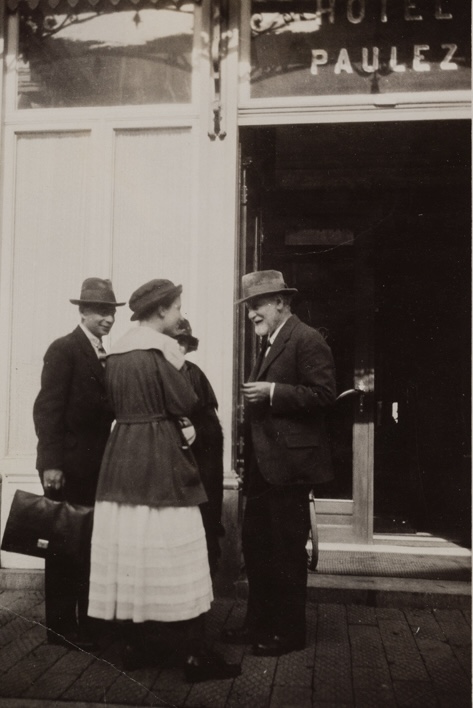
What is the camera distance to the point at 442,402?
20.6 feet

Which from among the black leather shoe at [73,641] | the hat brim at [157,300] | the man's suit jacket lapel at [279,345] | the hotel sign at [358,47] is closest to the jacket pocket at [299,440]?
the man's suit jacket lapel at [279,345]

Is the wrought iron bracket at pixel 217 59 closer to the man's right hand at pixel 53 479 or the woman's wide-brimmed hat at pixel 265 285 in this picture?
the woman's wide-brimmed hat at pixel 265 285

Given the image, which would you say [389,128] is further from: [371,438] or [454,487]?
[454,487]

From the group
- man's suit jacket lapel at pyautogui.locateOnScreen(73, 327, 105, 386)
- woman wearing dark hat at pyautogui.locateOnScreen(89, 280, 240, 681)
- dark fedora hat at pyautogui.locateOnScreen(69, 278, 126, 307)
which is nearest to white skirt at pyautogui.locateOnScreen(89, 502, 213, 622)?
woman wearing dark hat at pyautogui.locateOnScreen(89, 280, 240, 681)

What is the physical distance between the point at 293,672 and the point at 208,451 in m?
1.30

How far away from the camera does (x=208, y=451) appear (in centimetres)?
415

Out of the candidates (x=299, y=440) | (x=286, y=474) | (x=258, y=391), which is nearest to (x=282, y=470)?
(x=286, y=474)

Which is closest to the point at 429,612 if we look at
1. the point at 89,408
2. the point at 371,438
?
the point at 371,438

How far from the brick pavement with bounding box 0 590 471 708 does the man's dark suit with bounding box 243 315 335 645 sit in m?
0.28

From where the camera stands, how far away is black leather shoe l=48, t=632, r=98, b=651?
153 inches

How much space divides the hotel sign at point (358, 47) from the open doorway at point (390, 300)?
102 cm

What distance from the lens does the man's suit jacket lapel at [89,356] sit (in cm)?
414

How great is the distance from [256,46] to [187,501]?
3.52 metres

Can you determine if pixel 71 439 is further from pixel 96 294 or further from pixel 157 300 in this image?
pixel 157 300
